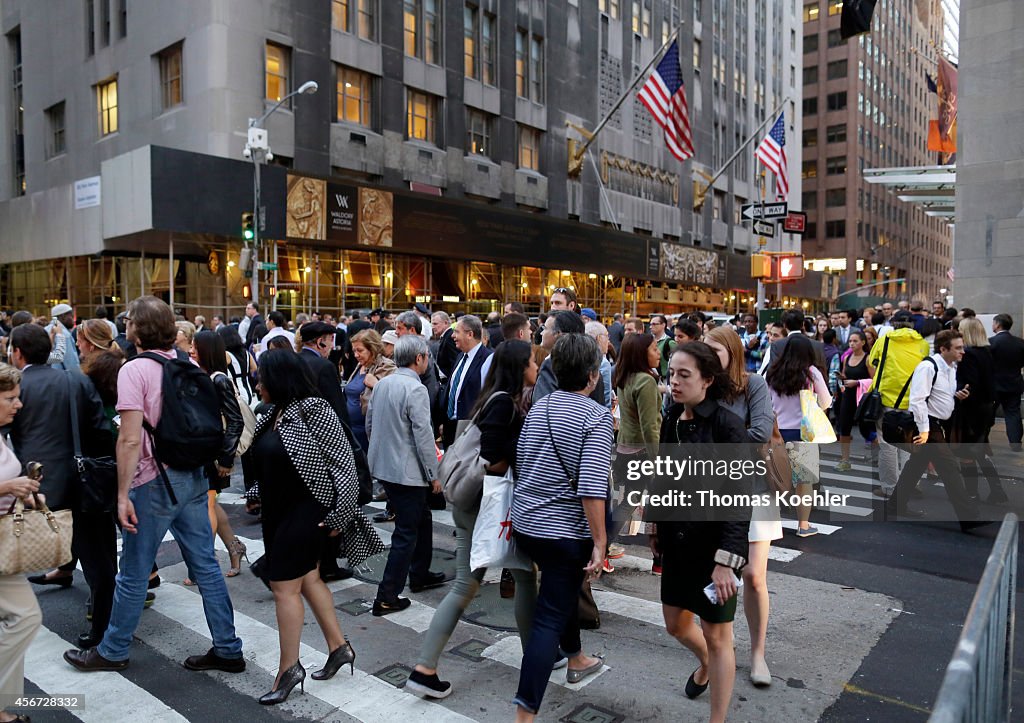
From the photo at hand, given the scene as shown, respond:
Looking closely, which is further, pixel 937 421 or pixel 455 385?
pixel 937 421

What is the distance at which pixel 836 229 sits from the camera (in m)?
85.2

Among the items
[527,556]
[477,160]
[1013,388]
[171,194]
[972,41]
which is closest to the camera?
[527,556]

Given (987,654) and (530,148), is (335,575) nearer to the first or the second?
(987,654)

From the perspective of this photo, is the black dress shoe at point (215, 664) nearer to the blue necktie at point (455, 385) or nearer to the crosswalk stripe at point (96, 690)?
the crosswalk stripe at point (96, 690)

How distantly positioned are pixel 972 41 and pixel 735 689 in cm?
1930

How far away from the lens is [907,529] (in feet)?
25.5

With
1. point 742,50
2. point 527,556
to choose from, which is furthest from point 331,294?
point 742,50

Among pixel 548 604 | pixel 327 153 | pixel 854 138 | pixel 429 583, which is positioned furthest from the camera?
pixel 854 138

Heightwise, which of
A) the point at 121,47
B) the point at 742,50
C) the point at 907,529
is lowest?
the point at 907,529

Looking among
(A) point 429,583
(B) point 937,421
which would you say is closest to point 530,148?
(B) point 937,421

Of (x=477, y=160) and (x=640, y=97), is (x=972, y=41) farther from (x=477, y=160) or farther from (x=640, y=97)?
(x=477, y=160)

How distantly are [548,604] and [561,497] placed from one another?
0.52 m

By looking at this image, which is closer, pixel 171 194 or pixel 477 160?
pixel 171 194

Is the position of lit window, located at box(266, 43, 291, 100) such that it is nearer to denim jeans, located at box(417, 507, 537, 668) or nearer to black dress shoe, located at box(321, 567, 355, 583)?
black dress shoe, located at box(321, 567, 355, 583)
